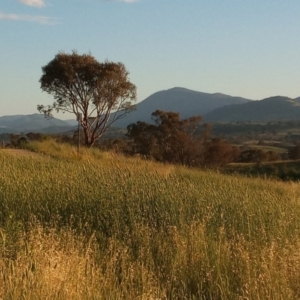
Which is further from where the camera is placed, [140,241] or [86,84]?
[86,84]

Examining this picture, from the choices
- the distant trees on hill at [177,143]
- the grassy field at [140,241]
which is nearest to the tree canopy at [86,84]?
the distant trees on hill at [177,143]

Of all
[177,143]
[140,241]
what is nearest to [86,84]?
[177,143]

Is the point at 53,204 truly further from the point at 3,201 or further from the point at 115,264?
the point at 115,264

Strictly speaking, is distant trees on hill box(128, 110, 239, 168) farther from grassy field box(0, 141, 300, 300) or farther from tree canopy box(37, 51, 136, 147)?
grassy field box(0, 141, 300, 300)

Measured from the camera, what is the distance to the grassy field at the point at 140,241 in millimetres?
5047

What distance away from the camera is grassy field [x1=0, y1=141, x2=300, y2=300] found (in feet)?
16.6

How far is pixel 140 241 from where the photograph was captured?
655 cm

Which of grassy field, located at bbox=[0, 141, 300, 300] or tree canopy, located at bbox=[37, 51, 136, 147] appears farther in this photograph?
tree canopy, located at bbox=[37, 51, 136, 147]

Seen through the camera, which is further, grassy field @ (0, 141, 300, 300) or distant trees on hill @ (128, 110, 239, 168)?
distant trees on hill @ (128, 110, 239, 168)

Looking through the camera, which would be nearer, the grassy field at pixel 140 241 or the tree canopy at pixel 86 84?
the grassy field at pixel 140 241

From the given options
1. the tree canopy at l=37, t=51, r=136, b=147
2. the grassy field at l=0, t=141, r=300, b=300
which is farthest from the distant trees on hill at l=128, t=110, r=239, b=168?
the grassy field at l=0, t=141, r=300, b=300

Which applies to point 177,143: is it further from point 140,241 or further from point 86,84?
point 140,241

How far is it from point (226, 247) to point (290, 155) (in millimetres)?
43771

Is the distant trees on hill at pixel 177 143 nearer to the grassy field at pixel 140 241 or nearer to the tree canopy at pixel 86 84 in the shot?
the tree canopy at pixel 86 84
